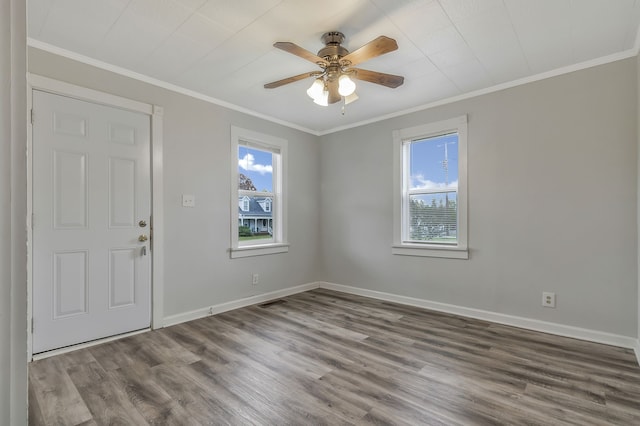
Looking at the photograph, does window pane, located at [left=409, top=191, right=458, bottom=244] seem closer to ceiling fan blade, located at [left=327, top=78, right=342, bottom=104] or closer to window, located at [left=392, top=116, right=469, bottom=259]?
window, located at [left=392, top=116, right=469, bottom=259]

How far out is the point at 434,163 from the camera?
12.8 ft

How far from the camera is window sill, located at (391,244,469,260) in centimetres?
359

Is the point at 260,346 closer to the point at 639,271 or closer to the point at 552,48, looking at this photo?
the point at 639,271

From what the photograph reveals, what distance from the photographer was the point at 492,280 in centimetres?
339

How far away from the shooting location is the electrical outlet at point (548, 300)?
3.04 metres

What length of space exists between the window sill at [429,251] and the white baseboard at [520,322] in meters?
0.55

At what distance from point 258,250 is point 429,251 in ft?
6.84

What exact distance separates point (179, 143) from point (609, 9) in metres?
3.62

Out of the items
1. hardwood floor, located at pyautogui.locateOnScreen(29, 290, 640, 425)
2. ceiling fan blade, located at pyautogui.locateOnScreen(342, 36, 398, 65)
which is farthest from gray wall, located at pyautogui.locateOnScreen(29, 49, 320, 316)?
ceiling fan blade, located at pyautogui.locateOnScreen(342, 36, 398, 65)

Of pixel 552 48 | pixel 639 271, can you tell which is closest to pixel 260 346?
pixel 639 271

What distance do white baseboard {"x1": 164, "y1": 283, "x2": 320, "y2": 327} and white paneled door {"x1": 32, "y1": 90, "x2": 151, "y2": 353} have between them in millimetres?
277

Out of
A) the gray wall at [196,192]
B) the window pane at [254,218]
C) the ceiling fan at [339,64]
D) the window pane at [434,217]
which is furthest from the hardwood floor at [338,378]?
the ceiling fan at [339,64]

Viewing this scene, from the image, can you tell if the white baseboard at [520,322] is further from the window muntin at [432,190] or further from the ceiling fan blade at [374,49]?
the ceiling fan blade at [374,49]

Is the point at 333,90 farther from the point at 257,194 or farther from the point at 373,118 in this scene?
the point at 257,194
